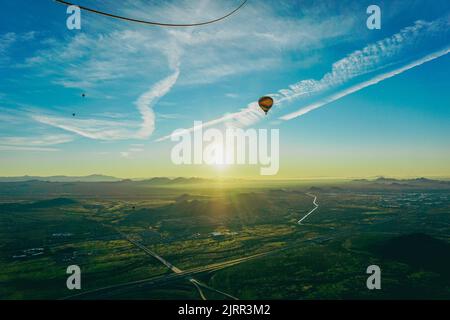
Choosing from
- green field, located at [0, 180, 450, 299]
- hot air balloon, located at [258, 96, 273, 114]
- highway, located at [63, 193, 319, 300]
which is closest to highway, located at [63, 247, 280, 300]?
highway, located at [63, 193, 319, 300]

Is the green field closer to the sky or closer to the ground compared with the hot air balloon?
closer to the ground

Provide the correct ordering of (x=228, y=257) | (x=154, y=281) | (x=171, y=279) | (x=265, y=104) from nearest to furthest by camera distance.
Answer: (x=265, y=104) → (x=154, y=281) → (x=171, y=279) → (x=228, y=257)

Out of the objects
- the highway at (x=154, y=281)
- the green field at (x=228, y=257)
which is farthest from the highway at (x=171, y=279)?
the green field at (x=228, y=257)

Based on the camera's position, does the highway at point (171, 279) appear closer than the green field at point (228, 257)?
Yes

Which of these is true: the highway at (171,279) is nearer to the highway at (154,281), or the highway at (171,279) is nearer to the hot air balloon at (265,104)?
the highway at (154,281)

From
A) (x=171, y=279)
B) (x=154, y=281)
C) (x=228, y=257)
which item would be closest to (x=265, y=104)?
(x=171, y=279)

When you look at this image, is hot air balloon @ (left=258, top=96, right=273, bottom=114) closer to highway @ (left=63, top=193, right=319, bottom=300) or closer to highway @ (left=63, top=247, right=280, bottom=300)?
highway @ (left=63, top=193, right=319, bottom=300)

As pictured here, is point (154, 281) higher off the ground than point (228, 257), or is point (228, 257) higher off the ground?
point (154, 281)

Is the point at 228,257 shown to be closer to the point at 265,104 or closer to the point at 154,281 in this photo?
the point at 154,281

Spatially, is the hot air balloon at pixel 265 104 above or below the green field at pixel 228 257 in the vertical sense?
above

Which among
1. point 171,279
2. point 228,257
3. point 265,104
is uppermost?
point 265,104
